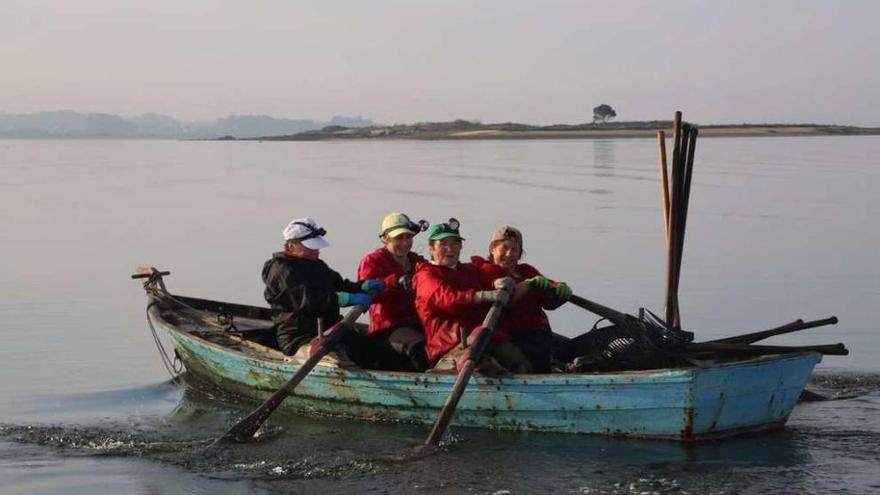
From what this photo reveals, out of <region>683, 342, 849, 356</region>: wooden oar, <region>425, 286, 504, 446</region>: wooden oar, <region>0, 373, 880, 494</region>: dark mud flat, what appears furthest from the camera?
<region>683, 342, 849, 356</region>: wooden oar

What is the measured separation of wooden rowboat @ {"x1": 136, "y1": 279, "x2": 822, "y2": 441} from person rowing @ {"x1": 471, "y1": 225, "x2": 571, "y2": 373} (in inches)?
21.8

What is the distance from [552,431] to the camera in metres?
10.9

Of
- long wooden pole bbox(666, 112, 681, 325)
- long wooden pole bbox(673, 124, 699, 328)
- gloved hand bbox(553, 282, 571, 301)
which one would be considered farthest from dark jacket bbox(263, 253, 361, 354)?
long wooden pole bbox(673, 124, 699, 328)

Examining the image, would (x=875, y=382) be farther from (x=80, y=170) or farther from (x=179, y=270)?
(x=80, y=170)

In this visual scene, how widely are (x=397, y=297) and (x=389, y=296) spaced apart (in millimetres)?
84

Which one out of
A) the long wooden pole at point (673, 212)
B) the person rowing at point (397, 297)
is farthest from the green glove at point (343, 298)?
the long wooden pole at point (673, 212)

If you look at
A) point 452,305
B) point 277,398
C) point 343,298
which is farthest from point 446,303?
point 277,398

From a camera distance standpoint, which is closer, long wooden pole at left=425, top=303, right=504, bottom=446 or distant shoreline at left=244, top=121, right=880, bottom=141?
long wooden pole at left=425, top=303, right=504, bottom=446

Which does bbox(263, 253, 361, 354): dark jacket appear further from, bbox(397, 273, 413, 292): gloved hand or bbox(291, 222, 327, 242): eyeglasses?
bbox(397, 273, 413, 292): gloved hand

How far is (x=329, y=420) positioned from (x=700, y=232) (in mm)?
14951

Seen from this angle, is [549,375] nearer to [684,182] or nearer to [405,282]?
[405,282]

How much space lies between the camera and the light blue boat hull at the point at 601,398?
33.4 feet

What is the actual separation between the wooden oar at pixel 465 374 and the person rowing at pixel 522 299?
493 mm

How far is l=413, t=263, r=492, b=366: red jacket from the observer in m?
11.0
